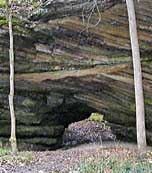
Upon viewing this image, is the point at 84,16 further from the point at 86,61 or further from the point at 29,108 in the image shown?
the point at 29,108

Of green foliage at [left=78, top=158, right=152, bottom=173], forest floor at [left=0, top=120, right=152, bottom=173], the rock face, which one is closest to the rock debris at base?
the rock face

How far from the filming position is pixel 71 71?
15.0 m

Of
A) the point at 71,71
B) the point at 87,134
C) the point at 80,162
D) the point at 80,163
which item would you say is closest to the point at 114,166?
the point at 80,163

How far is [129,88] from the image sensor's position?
14492 mm

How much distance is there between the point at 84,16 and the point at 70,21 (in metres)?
0.58

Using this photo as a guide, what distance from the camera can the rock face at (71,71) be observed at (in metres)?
13.8

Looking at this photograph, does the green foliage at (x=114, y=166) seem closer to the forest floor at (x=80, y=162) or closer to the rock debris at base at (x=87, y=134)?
the forest floor at (x=80, y=162)

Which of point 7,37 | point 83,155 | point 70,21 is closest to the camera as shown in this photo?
point 83,155

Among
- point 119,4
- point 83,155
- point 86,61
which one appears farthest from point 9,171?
point 119,4

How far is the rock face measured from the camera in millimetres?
13797

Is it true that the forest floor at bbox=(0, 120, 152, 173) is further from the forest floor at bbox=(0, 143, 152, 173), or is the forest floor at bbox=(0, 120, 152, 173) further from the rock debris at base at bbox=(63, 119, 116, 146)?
the rock debris at base at bbox=(63, 119, 116, 146)

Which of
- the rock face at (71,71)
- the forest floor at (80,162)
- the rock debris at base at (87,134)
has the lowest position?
the rock debris at base at (87,134)

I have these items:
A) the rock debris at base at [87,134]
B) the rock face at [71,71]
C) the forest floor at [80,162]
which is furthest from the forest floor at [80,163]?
the rock debris at base at [87,134]

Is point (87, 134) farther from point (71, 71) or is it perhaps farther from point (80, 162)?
point (80, 162)
